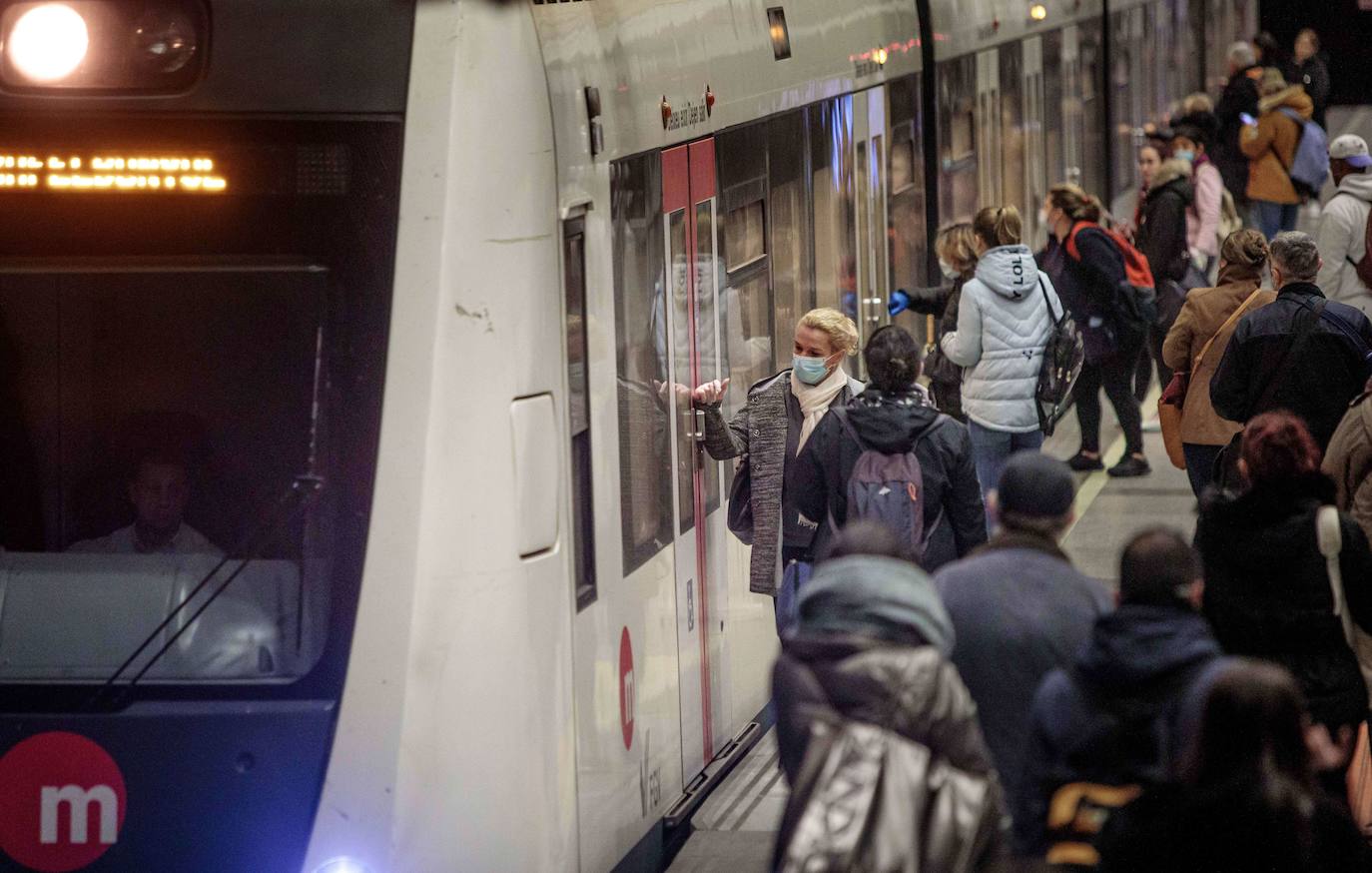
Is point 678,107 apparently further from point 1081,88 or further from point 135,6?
point 1081,88

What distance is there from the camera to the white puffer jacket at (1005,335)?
8.98 meters

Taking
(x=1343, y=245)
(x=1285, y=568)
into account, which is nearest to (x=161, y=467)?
(x=1285, y=568)

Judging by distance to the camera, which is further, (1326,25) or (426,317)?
(1326,25)

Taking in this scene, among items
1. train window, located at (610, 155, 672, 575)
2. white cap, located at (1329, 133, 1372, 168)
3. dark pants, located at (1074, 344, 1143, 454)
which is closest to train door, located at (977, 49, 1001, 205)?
dark pants, located at (1074, 344, 1143, 454)

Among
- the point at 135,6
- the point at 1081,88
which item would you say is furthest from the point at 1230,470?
the point at 1081,88

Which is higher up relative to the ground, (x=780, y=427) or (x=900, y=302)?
(x=900, y=302)

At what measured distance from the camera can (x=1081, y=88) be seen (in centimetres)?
1680

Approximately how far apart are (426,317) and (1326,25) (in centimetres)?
3083

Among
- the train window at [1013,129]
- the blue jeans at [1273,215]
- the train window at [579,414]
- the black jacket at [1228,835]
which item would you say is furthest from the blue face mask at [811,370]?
the blue jeans at [1273,215]

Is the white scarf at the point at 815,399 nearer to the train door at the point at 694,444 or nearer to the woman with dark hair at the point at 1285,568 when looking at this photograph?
the train door at the point at 694,444

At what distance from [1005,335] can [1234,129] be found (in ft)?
44.2

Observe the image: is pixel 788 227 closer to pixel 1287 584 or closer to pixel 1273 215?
pixel 1287 584

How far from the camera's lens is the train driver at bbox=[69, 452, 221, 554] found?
4895 millimetres

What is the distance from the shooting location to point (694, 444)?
22.5 feet
